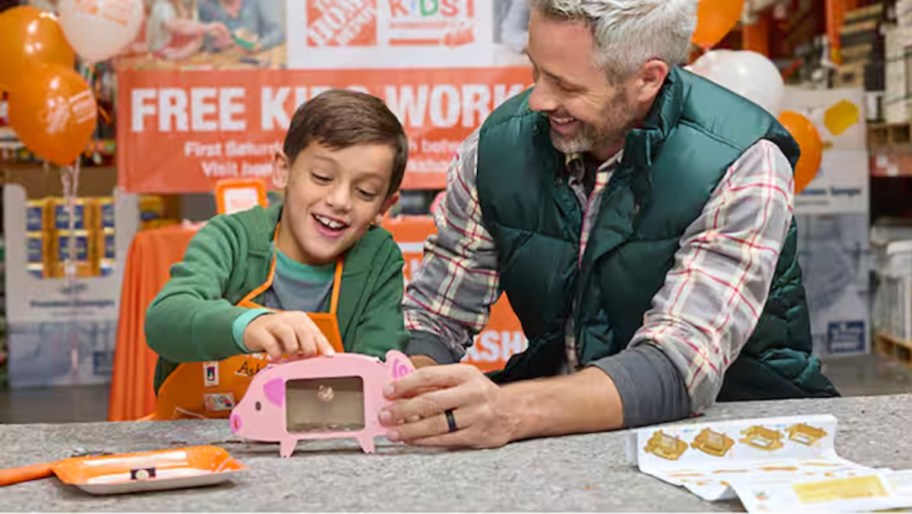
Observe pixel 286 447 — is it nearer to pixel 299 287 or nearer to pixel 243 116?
pixel 299 287

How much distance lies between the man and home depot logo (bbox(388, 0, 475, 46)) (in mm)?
2461

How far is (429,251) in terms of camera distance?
2588 millimetres

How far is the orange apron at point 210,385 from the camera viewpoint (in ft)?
7.91

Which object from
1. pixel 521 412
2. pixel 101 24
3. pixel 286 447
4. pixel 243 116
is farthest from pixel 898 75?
pixel 286 447

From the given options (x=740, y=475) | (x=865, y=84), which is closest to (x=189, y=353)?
(x=740, y=475)

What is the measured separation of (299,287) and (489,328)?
7.60 ft

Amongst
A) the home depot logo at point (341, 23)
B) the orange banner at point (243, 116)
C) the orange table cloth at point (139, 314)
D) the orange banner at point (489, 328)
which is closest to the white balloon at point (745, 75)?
the orange banner at point (243, 116)

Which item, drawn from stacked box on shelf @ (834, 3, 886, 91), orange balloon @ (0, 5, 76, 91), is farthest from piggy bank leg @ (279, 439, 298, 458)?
stacked box on shelf @ (834, 3, 886, 91)

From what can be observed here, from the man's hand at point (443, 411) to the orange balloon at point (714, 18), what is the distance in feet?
9.27

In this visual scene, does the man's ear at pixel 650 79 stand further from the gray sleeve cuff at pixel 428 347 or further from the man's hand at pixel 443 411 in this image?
the man's hand at pixel 443 411

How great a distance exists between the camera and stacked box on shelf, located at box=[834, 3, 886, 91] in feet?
22.2

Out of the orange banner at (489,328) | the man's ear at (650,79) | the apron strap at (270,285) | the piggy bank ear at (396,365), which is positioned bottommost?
the orange banner at (489,328)

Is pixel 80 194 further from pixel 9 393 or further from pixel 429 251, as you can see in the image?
pixel 429 251

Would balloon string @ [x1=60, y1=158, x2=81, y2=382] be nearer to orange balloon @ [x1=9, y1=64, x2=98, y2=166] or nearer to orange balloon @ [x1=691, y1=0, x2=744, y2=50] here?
orange balloon @ [x1=9, y1=64, x2=98, y2=166]
